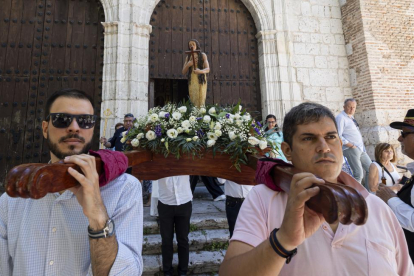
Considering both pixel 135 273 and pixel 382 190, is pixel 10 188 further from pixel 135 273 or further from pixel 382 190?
pixel 382 190

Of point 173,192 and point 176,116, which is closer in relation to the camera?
point 176,116

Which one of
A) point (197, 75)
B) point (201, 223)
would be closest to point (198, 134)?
point (197, 75)

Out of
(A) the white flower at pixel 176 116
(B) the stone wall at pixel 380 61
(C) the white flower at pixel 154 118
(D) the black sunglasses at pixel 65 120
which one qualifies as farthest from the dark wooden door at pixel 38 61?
(B) the stone wall at pixel 380 61

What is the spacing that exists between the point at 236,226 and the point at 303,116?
2.18ft

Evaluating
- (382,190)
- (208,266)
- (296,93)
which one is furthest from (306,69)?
(208,266)

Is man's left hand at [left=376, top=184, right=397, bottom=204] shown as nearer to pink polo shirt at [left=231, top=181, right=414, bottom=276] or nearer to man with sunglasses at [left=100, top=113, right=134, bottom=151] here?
pink polo shirt at [left=231, top=181, right=414, bottom=276]

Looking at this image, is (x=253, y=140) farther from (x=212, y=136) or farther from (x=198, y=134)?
(x=198, y=134)

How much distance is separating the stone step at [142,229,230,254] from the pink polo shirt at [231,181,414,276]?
2.67 metres

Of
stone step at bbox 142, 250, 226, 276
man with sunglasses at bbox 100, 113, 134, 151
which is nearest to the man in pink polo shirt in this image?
stone step at bbox 142, 250, 226, 276

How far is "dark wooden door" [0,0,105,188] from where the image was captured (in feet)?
18.9

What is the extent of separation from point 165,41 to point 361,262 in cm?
660

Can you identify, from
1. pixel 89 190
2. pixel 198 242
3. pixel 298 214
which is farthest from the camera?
pixel 198 242

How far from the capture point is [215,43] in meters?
6.85

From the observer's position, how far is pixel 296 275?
1.02 m
